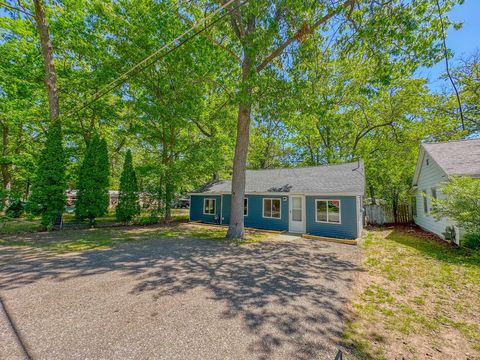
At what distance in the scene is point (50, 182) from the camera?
437 inches

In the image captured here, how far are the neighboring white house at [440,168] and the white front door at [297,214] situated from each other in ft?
17.6

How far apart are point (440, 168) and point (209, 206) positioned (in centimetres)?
1347

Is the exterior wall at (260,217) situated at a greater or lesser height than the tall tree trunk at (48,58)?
lesser

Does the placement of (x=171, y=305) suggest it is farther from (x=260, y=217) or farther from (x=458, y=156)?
(x=458, y=156)

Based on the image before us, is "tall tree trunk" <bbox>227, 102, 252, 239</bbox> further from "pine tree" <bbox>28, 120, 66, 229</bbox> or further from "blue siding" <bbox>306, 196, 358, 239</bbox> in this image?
"pine tree" <bbox>28, 120, 66, 229</bbox>

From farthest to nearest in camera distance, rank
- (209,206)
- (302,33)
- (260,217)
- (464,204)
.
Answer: (209,206)
(260,217)
(302,33)
(464,204)

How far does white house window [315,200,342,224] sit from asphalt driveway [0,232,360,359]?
4.16 metres

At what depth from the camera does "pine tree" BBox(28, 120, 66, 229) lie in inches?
422

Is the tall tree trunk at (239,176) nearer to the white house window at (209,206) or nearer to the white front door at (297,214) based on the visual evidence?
the white front door at (297,214)

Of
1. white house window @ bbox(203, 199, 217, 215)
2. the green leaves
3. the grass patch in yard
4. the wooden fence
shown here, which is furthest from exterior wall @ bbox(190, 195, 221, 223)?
the green leaves

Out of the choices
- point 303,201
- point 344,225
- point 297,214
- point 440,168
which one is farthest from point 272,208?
point 440,168

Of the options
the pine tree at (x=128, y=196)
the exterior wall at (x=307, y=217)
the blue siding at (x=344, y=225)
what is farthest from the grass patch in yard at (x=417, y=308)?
the pine tree at (x=128, y=196)

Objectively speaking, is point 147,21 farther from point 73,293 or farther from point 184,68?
point 73,293

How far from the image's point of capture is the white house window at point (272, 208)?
43.3 feet
